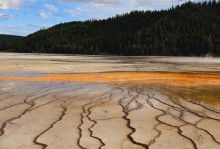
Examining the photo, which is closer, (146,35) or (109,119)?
(109,119)

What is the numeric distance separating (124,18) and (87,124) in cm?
14693

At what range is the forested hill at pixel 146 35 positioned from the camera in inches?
3851

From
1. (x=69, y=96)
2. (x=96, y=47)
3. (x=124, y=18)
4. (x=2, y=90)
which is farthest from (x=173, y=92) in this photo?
(x=124, y=18)

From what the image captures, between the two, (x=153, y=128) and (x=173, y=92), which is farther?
(x=173, y=92)

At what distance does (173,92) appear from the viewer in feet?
33.6

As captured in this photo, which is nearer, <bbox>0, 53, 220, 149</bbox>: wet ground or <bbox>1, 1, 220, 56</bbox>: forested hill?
<bbox>0, 53, 220, 149</bbox>: wet ground

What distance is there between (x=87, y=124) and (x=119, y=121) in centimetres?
54

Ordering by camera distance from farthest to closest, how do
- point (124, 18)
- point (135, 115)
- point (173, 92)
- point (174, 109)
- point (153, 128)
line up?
1. point (124, 18)
2. point (173, 92)
3. point (174, 109)
4. point (135, 115)
5. point (153, 128)

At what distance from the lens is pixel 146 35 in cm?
11662

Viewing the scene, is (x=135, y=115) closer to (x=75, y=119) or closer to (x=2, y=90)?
(x=75, y=119)

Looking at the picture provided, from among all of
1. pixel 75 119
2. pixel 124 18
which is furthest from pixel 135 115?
pixel 124 18

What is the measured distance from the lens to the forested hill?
97.8 metres

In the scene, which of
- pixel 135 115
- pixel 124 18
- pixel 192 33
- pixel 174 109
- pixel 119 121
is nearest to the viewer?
pixel 119 121

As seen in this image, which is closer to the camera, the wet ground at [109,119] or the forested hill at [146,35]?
the wet ground at [109,119]
